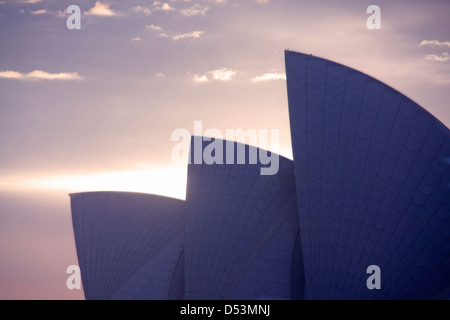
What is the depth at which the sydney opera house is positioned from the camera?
2100 cm

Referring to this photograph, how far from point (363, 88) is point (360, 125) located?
4.68 ft

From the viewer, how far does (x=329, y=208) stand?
21656 millimetres

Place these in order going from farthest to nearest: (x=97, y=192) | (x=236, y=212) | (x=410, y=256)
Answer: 1. (x=97, y=192)
2. (x=236, y=212)
3. (x=410, y=256)

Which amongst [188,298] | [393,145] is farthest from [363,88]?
[188,298]

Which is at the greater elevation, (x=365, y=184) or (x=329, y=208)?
(x=365, y=184)

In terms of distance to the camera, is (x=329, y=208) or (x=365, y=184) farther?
(x=329, y=208)

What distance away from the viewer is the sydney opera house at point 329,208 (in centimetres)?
2100

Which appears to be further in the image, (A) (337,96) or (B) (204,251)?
(B) (204,251)

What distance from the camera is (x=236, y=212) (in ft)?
78.0
